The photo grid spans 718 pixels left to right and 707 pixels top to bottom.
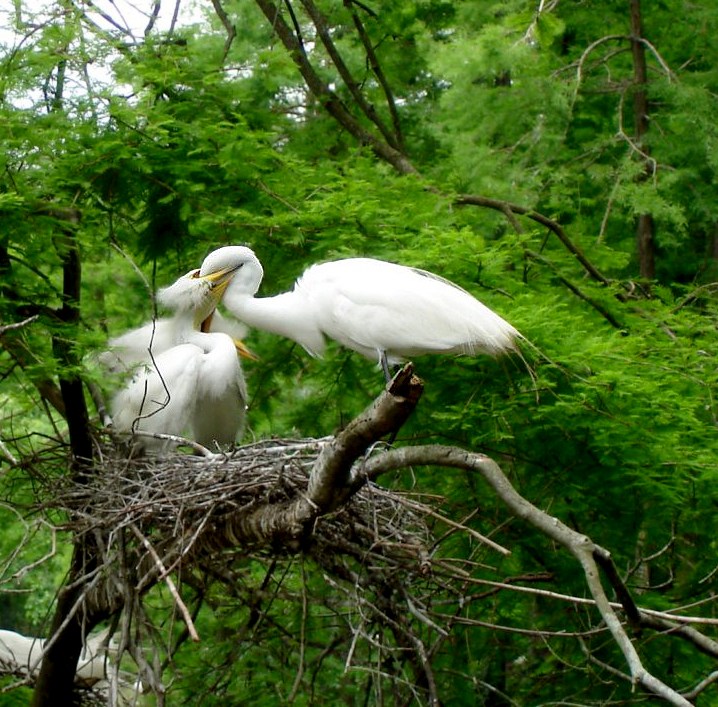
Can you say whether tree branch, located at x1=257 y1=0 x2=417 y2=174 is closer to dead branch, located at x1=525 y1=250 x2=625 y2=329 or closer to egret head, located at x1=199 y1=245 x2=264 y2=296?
dead branch, located at x1=525 y1=250 x2=625 y2=329

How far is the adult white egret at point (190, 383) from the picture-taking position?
556 cm

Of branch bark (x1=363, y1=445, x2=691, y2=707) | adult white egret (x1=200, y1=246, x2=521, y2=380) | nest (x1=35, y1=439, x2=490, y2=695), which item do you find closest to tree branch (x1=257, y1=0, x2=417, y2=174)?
adult white egret (x1=200, y1=246, x2=521, y2=380)

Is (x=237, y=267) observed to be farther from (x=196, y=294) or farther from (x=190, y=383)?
(x=190, y=383)

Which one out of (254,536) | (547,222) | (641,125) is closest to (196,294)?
(254,536)

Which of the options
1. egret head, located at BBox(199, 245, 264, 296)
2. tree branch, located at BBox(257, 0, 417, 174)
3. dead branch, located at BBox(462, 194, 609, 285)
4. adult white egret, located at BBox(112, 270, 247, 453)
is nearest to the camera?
adult white egret, located at BBox(112, 270, 247, 453)

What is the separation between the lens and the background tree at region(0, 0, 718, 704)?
5.16 m

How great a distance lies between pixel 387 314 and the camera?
16.9 feet

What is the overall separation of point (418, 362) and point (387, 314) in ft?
2.96

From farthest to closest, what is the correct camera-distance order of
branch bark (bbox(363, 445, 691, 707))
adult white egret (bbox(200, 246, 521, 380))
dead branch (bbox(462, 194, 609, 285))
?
dead branch (bbox(462, 194, 609, 285))
adult white egret (bbox(200, 246, 521, 380))
branch bark (bbox(363, 445, 691, 707))

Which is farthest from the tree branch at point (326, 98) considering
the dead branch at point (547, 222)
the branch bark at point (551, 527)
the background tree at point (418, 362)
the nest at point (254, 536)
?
the branch bark at point (551, 527)

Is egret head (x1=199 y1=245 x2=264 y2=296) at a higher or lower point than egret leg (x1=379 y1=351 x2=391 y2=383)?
higher

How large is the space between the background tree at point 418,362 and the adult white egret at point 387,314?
14.1 inches

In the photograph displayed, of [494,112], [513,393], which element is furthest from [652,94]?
[513,393]

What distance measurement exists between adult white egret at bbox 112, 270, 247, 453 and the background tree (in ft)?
0.78
